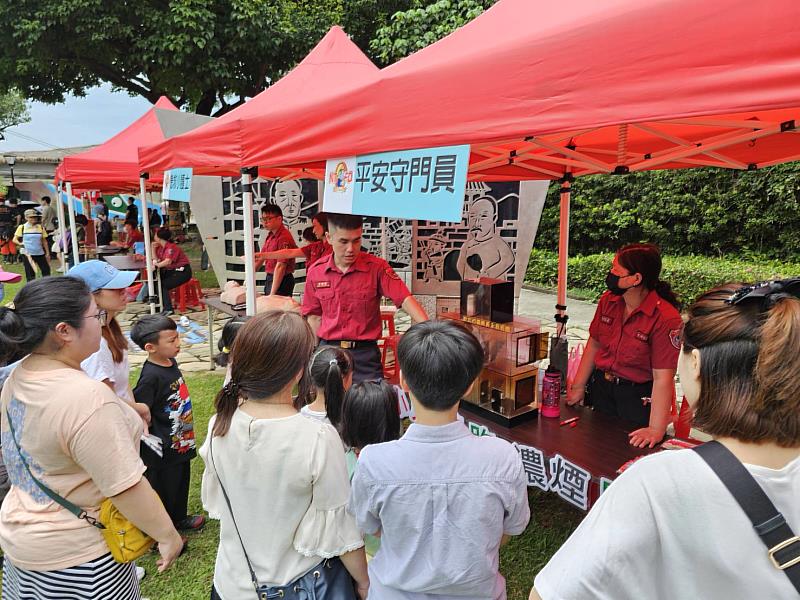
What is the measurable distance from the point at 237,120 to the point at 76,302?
86.1 inches

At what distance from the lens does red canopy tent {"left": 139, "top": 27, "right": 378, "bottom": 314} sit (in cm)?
334

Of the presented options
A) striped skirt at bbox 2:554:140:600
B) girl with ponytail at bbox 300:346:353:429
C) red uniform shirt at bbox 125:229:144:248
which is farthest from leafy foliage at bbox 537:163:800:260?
striped skirt at bbox 2:554:140:600

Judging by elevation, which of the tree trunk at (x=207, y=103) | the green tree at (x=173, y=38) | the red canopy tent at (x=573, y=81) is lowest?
the red canopy tent at (x=573, y=81)

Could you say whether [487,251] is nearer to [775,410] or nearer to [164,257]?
[164,257]

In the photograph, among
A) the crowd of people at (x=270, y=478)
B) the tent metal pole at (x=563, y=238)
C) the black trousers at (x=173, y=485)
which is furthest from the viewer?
the tent metal pole at (x=563, y=238)

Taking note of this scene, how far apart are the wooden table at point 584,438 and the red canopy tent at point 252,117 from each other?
1.92 metres

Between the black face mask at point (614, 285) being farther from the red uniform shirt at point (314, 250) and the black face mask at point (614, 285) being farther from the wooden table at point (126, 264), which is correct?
the wooden table at point (126, 264)

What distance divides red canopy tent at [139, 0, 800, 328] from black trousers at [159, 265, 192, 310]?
621 cm

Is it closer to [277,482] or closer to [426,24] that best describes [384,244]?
[426,24]

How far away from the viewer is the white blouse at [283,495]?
144cm

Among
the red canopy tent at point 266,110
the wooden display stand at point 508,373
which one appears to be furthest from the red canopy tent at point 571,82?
the wooden display stand at point 508,373

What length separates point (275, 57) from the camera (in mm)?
13664

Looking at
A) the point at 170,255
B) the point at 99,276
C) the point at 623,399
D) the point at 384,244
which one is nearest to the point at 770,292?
the point at 623,399

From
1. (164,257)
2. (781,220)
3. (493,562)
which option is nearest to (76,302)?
(493,562)
